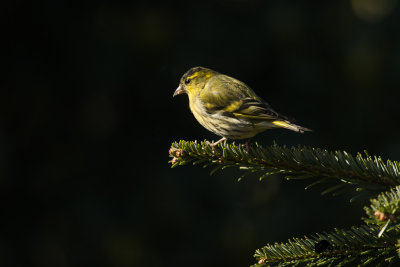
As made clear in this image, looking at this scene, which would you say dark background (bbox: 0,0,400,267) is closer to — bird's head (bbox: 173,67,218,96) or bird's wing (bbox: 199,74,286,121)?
bird's head (bbox: 173,67,218,96)

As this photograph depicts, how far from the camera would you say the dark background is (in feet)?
16.2

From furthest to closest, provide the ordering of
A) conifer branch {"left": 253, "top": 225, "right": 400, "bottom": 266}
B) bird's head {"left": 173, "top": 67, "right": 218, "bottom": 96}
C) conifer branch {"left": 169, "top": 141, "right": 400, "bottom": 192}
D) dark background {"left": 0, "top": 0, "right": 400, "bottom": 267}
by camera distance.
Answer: dark background {"left": 0, "top": 0, "right": 400, "bottom": 267}
bird's head {"left": 173, "top": 67, "right": 218, "bottom": 96}
conifer branch {"left": 169, "top": 141, "right": 400, "bottom": 192}
conifer branch {"left": 253, "top": 225, "right": 400, "bottom": 266}

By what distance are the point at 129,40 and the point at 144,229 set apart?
1745mm

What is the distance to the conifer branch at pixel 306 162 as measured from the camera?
2014 mm

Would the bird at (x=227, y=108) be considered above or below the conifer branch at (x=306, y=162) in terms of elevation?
above

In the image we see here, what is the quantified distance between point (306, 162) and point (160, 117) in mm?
3090

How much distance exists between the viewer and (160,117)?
5.20 m

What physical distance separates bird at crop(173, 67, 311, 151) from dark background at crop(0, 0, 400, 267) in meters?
0.84

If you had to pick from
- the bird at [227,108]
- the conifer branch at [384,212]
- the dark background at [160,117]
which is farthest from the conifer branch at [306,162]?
the dark background at [160,117]

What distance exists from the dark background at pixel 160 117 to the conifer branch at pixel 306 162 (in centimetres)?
240

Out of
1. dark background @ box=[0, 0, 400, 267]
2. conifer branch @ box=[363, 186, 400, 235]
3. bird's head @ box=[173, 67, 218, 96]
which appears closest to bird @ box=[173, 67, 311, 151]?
bird's head @ box=[173, 67, 218, 96]

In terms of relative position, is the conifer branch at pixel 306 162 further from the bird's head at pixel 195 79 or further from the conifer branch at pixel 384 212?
the bird's head at pixel 195 79

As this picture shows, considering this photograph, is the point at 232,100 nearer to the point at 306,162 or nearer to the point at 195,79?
the point at 195,79

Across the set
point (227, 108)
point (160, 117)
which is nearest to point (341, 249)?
point (227, 108)
